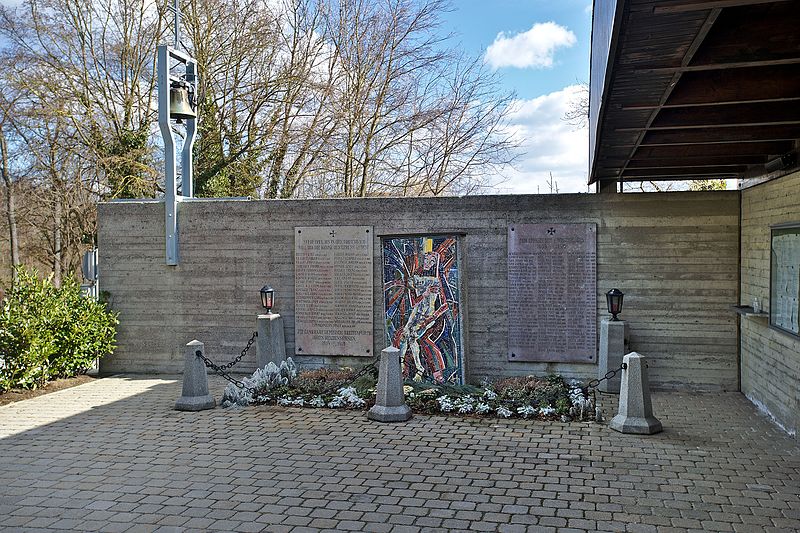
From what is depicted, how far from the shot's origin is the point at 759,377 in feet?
29.4

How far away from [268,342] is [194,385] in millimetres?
1704

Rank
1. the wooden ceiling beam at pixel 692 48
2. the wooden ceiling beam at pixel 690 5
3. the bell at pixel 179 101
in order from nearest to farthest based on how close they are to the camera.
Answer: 1. the wooden ceiling beam at pixel 690 5
2. the wooden ceiling beam at pixel 692 48
3. the bell at pixel 179 101

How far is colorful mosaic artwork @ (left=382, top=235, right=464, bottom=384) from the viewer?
399 inches

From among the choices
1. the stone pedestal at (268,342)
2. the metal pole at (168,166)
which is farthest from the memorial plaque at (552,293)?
the metal pole at (168,166)

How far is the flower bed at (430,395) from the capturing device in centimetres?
859

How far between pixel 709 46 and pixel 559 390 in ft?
18.5

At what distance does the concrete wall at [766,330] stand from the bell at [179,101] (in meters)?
8.33

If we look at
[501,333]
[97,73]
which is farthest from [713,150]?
[97,73]

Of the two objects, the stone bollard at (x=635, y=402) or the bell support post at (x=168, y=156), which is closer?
the stone bollard at (x=635, y=402)

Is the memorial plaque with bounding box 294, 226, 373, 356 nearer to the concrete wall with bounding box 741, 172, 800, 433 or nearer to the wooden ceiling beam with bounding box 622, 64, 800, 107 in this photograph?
the concrete wall with bounding box 741, 172, 800, 433

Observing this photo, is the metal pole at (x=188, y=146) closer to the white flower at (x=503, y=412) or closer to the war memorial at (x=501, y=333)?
the war memorial at (x=501, y=333)

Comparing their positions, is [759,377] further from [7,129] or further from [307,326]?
[7,129]

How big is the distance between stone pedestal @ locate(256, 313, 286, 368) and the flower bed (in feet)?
1.28

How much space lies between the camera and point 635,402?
775 cm
